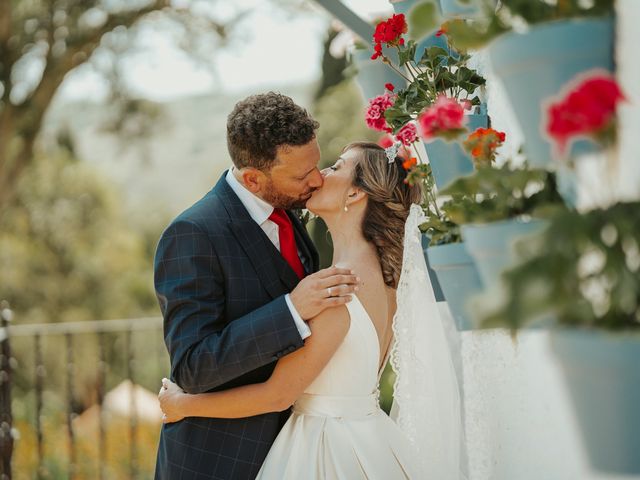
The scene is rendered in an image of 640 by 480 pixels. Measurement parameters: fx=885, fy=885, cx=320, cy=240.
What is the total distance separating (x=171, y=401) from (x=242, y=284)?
382mm

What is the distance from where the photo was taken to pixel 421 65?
2213 mm

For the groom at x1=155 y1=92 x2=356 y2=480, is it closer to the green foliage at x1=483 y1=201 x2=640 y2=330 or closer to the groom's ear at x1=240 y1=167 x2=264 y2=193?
the groom's ear at x1=240 y1=167 x2=264 y2=193

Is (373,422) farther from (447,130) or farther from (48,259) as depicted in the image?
(48,259)

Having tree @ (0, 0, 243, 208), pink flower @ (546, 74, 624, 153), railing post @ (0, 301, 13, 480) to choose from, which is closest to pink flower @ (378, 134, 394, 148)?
pink flower @ (546, 74, 624, 153)

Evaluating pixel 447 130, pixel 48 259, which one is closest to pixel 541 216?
pixel 447 130

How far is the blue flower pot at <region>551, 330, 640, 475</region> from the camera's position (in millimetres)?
951

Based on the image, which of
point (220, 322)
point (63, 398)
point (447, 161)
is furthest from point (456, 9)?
point (63, 398)

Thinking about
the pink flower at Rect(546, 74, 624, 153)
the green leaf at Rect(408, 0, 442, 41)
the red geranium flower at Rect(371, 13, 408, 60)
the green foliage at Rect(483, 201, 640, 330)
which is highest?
the red geranium flower at Rect(371, 13, 408, 60)

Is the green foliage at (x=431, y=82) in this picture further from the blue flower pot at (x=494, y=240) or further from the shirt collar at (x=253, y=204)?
the blue flower pot at (x=494, y=240)

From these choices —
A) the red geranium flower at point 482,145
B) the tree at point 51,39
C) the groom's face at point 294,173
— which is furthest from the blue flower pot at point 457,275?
the tree at point 51,39

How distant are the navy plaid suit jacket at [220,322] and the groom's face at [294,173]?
123mm

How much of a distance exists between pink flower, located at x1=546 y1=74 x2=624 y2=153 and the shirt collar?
65.7 inches

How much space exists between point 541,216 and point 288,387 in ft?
4.45

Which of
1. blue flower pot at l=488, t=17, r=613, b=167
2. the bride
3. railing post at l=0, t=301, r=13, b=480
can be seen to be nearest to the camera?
→ blue flower pot at l=488, t=17, r=613, b=167
